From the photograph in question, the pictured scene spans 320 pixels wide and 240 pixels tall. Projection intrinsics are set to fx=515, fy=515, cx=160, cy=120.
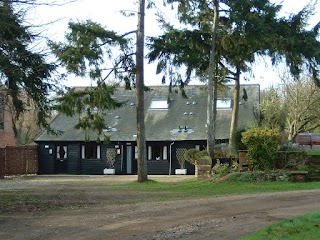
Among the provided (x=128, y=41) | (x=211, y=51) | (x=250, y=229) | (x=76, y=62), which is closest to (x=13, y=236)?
(x=250, y=229)

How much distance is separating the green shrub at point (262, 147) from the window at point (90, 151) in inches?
731

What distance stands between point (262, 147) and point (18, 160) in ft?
64.7

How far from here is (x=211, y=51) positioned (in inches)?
988

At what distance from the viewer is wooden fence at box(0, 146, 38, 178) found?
109 feet

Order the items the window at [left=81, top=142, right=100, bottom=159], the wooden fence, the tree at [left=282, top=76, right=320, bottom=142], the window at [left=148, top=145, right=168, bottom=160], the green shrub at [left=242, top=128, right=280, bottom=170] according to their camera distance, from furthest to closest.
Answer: the tree at [left=282, top=76, right=320, bottom=142] → the window at [left=81, top=142, right=100, bottom=159] → the window at [left=148, top=145, right=168, bottom=160] → the wooden fence → the green shrub at [left=242, top=128, right=280, bottom=170]

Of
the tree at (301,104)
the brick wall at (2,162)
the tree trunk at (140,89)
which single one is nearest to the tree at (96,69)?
the tree trunk at (140,89)

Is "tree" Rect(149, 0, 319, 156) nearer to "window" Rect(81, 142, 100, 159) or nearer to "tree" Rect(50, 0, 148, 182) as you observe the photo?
"tree" Rect(50, 0, 148, 182)

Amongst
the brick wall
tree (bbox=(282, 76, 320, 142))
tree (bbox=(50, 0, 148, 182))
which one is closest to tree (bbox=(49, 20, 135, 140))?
tree (bbox=(50, 0, 148, 182))

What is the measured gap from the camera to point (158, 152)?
37125 mm

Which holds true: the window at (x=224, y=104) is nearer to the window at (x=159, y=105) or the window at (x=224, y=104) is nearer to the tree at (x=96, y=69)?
the window at (x=159, y=105)

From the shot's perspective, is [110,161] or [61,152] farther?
[61,152]

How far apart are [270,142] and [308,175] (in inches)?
78.1

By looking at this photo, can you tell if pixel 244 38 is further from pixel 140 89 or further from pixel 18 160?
pixel 18 160

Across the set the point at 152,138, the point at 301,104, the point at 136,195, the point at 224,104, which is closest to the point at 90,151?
the point at 152,138
